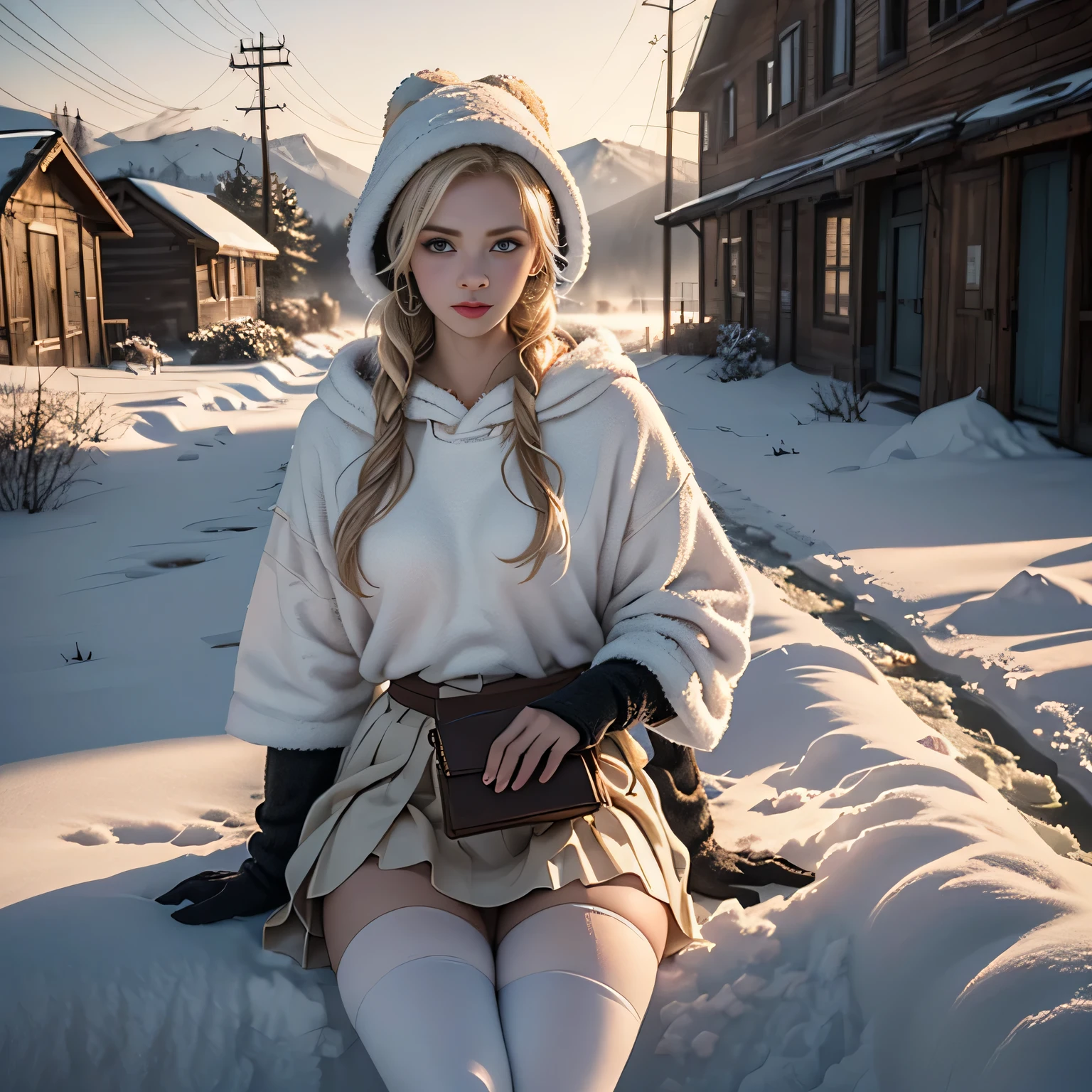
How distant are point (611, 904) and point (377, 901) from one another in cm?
40

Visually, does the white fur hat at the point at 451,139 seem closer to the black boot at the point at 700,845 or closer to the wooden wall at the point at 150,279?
the black boot at the point at 700,845

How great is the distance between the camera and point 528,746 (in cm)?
187

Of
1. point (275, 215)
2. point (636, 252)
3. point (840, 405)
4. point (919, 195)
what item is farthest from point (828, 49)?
point (636, 252)

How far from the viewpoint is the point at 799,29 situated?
55.0ft

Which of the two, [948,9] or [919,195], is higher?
[948,9]

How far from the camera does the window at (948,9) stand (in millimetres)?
10901

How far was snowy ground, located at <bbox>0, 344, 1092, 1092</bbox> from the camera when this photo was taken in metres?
1.95

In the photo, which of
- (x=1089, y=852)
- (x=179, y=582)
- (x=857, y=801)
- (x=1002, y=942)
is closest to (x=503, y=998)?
(x=1002, y=942)

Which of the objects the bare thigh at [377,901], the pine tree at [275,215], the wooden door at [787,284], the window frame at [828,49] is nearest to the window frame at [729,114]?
the wooden door at [787,284]

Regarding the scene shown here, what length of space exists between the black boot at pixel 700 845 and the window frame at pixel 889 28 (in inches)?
499

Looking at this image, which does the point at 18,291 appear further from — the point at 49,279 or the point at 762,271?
the point at 762,271

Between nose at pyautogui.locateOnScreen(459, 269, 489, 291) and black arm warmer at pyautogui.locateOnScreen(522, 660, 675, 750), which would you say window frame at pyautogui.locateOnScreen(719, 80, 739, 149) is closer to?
nose at pyautogui.locateOnScreen(459, 269, 489, 291)

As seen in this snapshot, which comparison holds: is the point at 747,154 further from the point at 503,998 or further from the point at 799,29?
the point at 503,998

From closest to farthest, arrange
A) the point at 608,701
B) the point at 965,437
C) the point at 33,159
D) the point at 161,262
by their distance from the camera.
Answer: the point at 608,701
the point at 965,437
the point at 33,159
the point at 161,262
